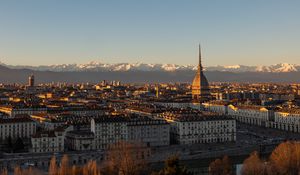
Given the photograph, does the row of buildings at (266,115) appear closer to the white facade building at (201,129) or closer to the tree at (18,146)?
the white facade building at (201,129)

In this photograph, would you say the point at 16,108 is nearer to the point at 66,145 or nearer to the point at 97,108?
the point at 97,108

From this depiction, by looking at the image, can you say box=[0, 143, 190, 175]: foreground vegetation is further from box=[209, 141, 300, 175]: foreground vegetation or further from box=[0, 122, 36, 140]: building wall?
box=[0, 122, 36, 140]: building wall

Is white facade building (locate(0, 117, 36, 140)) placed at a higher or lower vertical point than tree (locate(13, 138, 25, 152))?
higher

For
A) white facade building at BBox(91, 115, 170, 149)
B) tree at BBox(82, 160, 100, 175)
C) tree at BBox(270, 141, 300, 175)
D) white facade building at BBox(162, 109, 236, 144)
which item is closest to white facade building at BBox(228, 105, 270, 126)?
white facade building at BBox(162, 109, 236, 144)

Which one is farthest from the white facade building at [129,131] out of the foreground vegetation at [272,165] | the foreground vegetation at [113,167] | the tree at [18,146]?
the foreground vegetation at [272,165]

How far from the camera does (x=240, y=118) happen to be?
51750mm

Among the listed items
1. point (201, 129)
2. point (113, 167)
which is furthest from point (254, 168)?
point (201, 129)

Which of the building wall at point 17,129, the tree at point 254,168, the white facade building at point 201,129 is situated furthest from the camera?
the white facade building at point 201,129

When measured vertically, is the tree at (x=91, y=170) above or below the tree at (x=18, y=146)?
above

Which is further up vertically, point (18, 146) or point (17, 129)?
point (17, 129)

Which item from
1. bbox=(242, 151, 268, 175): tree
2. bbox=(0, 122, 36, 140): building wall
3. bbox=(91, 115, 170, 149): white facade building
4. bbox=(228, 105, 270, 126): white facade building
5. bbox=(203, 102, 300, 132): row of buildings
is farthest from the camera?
bbox=(228, 105, 270, 126): white facade building

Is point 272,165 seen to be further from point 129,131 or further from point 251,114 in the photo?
point 251,114

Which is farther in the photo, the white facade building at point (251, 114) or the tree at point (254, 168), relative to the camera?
the white facade building at point (251, 114)

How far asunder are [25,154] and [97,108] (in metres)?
19.4
